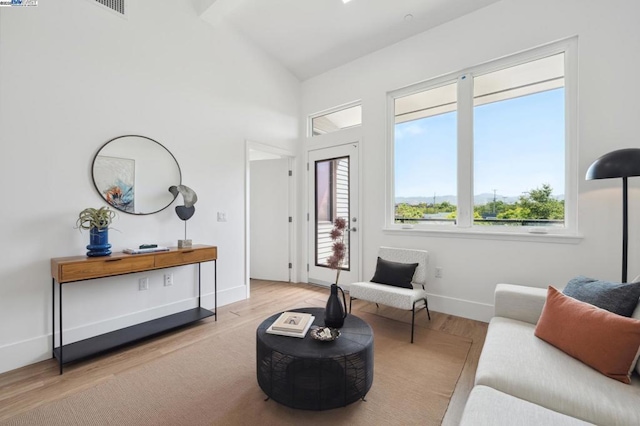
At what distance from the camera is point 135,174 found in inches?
113

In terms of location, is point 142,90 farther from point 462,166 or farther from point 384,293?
point 462,166

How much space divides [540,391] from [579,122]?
2.52 m

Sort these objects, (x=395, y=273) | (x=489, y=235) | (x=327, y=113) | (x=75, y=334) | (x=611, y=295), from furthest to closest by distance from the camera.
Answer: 1. (x=327, y=113)
2. (x=395, y=273)
3. (x=489, y=235)
4. (x=75, y=334)
5. (x=611, y=295)

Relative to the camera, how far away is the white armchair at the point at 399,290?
2699mm

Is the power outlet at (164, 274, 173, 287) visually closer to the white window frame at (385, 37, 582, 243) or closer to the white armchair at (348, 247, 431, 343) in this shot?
the white armchair at (348, 247, 431, 343)

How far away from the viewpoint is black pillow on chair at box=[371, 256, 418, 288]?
3.06 m

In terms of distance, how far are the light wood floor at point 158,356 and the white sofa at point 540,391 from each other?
48 centimetres

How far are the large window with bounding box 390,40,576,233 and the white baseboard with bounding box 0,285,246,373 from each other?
112 inches

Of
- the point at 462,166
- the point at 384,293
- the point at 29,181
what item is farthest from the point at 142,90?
the point at 462,166

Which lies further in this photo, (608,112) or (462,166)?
(462,166)

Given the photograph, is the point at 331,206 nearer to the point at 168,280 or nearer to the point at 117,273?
the point at 168,280

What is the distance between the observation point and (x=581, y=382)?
4.22 ft

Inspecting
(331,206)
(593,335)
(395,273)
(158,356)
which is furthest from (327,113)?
(593,335)

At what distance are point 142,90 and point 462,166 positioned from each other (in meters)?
3.59
